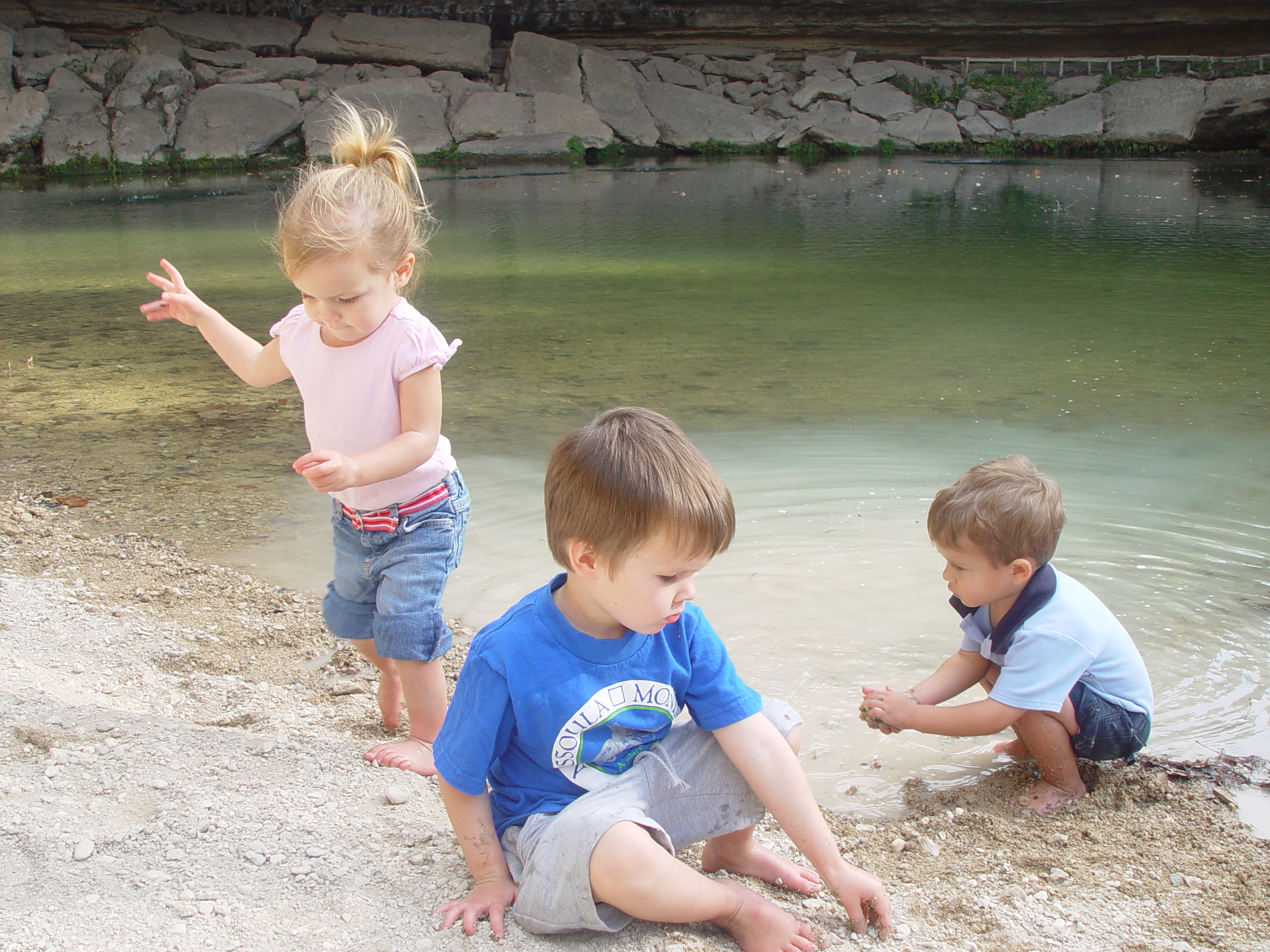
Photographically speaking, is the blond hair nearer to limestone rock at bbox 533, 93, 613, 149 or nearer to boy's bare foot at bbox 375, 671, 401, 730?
boy's bare foot at bbox 375, 671, 401, 730

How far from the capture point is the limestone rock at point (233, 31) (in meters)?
18.1

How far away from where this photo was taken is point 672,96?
18891mm

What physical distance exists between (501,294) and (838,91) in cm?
1433

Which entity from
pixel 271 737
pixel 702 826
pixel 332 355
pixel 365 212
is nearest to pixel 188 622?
pixel 271 737

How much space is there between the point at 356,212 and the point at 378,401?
13.2 inches

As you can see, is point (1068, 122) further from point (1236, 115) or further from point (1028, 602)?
point (1028, 602)

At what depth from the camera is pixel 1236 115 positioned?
16.8m

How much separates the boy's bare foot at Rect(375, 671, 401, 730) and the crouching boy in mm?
934

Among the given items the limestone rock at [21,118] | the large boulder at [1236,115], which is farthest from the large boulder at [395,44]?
the large boulder at [1236,115]

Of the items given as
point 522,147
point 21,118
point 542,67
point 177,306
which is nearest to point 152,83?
point 21,118

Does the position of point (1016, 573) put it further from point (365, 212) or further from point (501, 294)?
point (501, 294)

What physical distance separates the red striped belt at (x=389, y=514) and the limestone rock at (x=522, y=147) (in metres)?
15.7

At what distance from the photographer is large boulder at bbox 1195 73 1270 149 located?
16.8 metres

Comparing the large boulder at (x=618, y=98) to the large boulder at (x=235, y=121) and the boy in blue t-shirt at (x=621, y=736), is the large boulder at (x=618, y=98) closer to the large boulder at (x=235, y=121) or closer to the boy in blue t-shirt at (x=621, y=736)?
the large boulder at (x=235, y=121)
